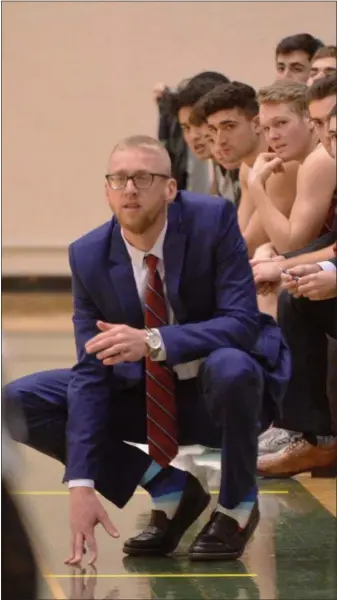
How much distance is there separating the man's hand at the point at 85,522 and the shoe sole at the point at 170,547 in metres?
0.09

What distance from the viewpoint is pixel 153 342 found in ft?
13.8

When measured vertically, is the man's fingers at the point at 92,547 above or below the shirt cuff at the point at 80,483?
below

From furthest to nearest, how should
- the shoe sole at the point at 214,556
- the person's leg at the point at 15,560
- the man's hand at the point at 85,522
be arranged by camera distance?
the shoe sole at the point at 214,556 < the man's hand at the point at 85,522 < the person's leg at the point at 15,560

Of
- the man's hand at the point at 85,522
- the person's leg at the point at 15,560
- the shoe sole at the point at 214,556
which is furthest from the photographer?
the shoe sole at the point at 214,556

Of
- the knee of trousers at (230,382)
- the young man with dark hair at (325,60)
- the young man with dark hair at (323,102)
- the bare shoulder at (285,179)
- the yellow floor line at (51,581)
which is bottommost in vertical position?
the yellow floor line at (51,581)

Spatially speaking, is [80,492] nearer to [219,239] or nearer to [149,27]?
[219,239]

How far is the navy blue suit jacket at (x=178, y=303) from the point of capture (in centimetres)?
423

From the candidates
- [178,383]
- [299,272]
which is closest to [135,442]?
[178,383]

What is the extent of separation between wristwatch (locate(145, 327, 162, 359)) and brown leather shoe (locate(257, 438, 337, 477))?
260 mm

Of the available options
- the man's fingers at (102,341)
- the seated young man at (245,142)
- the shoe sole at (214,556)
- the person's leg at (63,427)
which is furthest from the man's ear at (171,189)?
the shoe sole at (214,556)

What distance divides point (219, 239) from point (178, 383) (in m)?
0.23

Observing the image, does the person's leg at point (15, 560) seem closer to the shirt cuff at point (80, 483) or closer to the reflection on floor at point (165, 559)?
the reflection on floor at point (165, 559)

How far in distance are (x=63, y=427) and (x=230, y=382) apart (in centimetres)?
28

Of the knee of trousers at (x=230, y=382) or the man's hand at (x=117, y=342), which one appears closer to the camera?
the man's hand at (x=117, y=342)
